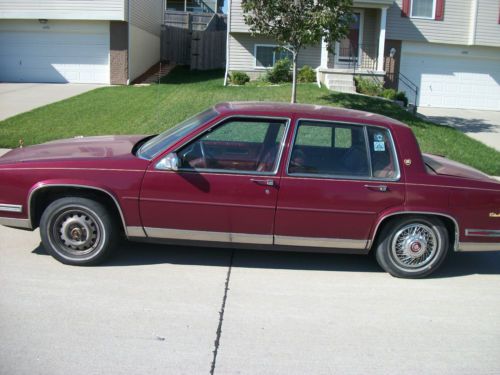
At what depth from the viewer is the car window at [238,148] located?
531cm

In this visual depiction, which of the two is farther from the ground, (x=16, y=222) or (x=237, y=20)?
(x=237, y=20)

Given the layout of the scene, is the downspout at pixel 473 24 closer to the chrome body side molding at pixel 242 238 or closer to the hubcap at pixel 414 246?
the hubcap at pixel 414 246

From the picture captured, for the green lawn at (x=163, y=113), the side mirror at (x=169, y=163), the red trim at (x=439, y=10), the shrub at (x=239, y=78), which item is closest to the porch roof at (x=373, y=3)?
the red trim at (x=439, y=10)

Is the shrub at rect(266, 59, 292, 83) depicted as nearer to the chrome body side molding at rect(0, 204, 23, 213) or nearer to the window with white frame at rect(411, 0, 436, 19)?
the window with white frame at rect(411, 0, 436, 19)

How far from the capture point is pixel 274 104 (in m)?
5.88

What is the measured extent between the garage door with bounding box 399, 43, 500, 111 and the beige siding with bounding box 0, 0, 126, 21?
1159 centimetres

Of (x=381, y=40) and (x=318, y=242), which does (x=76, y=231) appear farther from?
(x=381, y=40)

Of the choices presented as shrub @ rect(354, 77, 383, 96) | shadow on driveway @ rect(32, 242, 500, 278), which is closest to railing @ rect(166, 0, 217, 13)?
shrub @ rect(354, 77, 383, 96)

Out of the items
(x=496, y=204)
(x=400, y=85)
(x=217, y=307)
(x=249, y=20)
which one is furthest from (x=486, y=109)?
(x=217, y=307)

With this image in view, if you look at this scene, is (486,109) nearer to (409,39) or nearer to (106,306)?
(409,39)

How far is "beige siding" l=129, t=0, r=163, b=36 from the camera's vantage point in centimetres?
2319

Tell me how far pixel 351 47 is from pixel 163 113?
34.2 feet

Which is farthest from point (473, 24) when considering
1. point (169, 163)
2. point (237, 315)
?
point (237, 315)

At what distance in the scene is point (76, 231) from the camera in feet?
17.4
